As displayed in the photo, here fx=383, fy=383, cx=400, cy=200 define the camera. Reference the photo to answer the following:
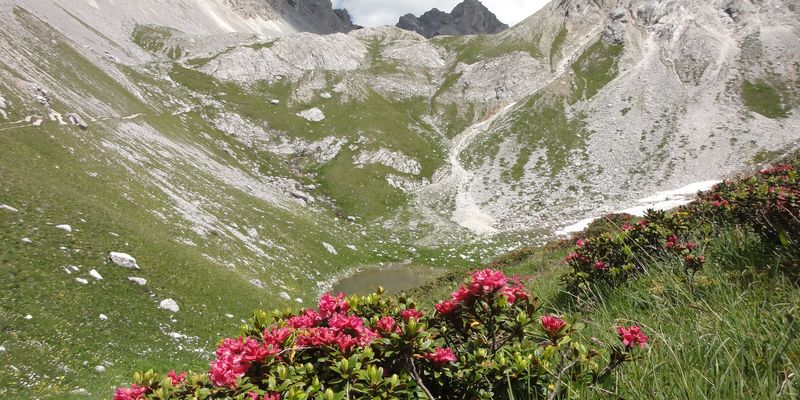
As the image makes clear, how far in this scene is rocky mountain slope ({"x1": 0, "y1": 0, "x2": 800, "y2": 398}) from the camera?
1767 centimetres

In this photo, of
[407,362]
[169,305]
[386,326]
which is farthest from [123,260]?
[407,362]

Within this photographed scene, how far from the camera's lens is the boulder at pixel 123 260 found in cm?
1875

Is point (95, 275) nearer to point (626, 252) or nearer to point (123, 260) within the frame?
point (123, 260)

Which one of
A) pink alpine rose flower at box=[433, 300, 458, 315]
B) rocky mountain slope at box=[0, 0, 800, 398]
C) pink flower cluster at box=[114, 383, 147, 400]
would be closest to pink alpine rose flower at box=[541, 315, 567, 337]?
pink alpine rose flower at box=[433, 300, 458, 315]

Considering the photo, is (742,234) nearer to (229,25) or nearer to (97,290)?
(97,290)

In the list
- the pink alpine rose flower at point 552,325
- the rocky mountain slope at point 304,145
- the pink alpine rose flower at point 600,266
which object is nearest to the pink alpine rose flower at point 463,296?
the pink alpine rose flower at point 552,325

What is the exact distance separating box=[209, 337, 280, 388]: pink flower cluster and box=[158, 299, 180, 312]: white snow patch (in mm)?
17382

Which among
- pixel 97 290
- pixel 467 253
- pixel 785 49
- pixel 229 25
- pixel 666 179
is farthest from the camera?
pixel 229 25

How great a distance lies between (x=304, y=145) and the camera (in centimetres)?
6875

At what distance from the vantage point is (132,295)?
17.5 m

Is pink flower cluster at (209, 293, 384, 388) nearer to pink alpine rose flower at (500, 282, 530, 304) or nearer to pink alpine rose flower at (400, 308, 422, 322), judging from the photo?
pink alpine rose flower at (400, 308, 422, 322)

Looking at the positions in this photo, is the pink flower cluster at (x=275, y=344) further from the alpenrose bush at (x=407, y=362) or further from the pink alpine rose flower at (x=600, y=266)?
the pink alpine rose flower at (x=600, y=266)

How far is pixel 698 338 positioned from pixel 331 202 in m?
52.9

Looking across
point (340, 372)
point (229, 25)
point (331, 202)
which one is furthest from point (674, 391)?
point (229, 25)
